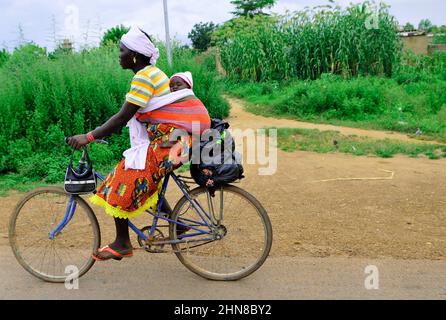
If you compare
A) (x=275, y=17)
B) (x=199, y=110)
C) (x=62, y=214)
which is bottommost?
(x=62, y=214)

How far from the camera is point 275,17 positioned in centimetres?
1828

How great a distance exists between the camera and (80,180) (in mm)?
3826

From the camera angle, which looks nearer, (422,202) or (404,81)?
(422,202)

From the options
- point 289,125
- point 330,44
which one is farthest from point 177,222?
point 330,44

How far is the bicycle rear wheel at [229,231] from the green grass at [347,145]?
15.9 ft

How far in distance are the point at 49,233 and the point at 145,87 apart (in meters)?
1.47

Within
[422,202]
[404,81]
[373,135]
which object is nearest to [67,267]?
[422,202]

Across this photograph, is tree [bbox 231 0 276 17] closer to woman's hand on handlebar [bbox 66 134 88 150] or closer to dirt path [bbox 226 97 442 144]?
dirt path [bbox 226 97 442 144]

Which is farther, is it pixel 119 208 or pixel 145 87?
pixel 119 208

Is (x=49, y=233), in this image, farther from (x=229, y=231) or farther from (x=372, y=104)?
(x=372, y=104)

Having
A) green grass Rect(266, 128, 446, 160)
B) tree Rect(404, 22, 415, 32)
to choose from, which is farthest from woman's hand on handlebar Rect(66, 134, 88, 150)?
tree Rect(404, 22, 415, 32)

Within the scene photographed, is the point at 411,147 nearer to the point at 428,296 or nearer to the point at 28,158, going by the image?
the point at 428,296

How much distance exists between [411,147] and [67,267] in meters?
6.41

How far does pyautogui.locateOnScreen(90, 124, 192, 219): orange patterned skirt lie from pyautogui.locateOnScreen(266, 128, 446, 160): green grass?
5.30 meters
